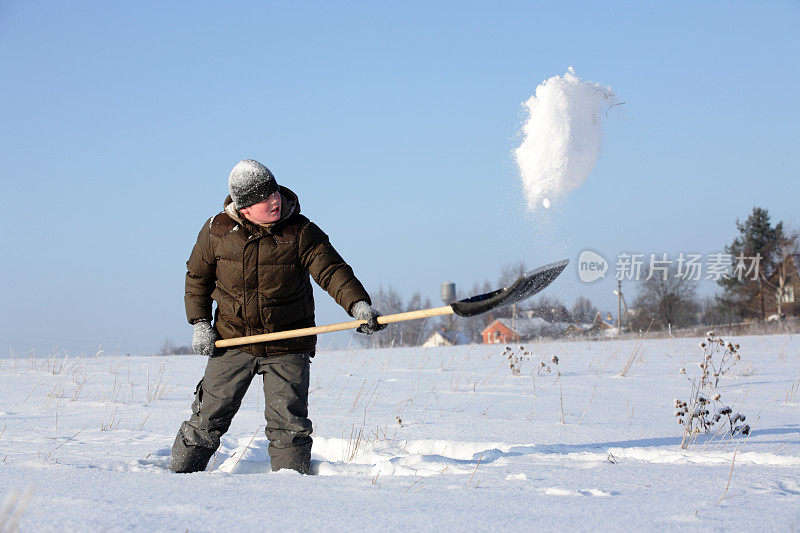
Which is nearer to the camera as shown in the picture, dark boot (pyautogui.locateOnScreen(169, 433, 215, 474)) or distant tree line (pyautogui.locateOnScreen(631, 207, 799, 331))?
dark boot (pyautogui.locateOnScreen(169, 433, 215, 474))

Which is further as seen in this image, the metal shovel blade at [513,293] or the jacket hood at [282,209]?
the jacket hood at [282,209]

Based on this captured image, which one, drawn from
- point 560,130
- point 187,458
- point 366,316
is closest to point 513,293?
point 366,316

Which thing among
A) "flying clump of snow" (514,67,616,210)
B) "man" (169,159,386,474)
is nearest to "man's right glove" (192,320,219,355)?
"man" (169,159,386,474)

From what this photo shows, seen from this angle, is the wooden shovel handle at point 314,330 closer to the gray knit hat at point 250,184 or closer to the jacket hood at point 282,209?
the jacket hood at point 282,209

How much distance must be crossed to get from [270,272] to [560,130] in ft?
15.5

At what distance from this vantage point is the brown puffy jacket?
10.4 ft

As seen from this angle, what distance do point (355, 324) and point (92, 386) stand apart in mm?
3865

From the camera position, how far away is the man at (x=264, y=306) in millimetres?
3164

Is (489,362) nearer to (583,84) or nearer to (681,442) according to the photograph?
(583,84)

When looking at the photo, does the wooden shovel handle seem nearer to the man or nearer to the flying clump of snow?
the man

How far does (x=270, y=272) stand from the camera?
3164 millimetres

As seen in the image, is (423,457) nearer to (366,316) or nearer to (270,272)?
(366,316)

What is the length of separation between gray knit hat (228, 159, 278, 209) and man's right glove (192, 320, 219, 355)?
0.64 meters

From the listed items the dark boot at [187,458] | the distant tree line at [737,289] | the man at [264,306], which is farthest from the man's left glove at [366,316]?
the distant tree line at [737,289]
